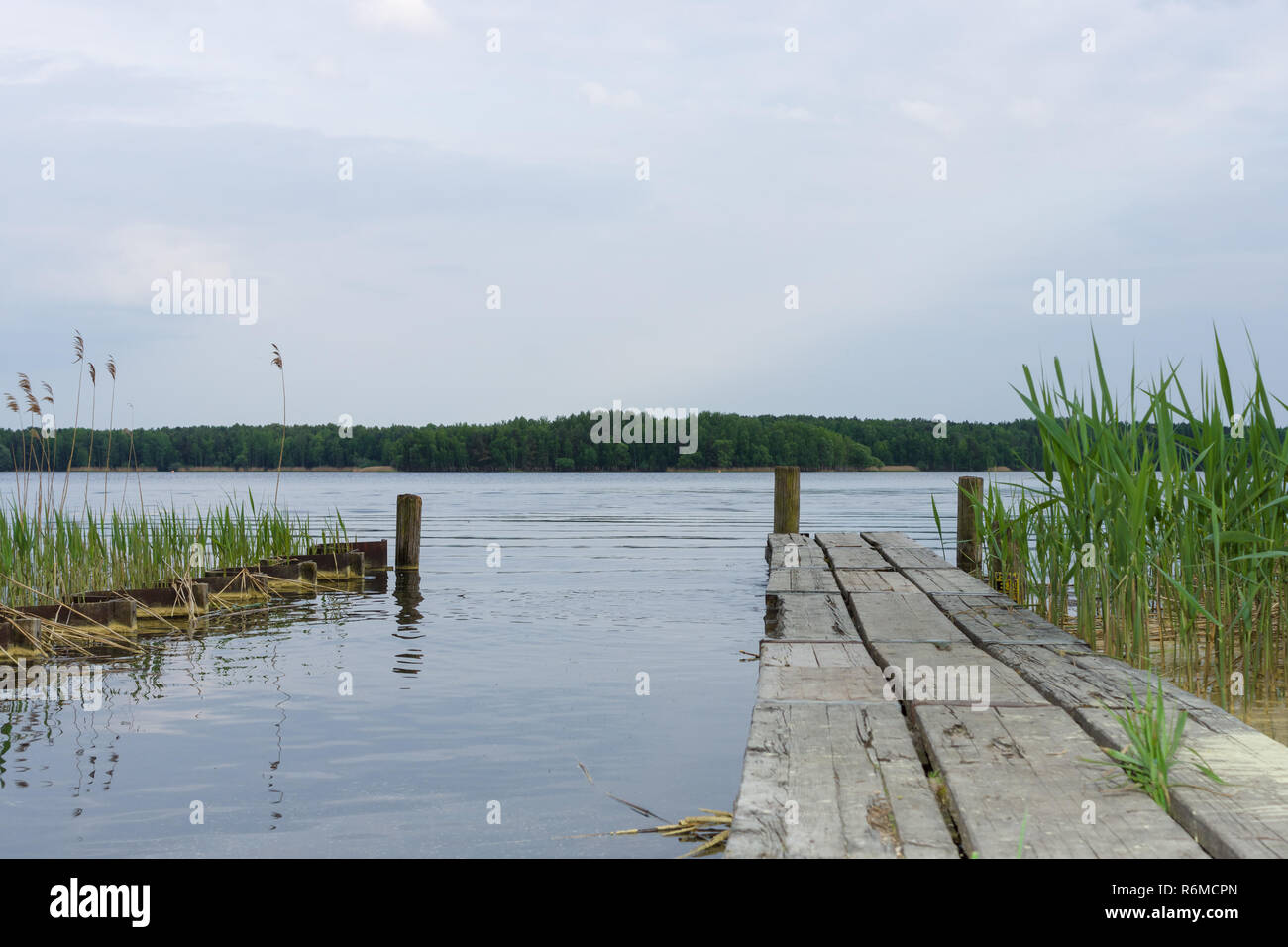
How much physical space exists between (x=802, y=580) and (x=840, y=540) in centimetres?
519

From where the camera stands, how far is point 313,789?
5.48m

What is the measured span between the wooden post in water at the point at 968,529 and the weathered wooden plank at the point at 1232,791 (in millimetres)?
8038

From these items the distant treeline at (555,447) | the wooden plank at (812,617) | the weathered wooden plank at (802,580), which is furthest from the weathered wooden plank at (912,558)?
the distant treeline at (555,447)

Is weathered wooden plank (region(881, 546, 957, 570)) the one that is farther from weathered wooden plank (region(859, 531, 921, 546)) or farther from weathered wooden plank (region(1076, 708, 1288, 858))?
weathered wooden plank (region(1076, 708, 1288, 858))

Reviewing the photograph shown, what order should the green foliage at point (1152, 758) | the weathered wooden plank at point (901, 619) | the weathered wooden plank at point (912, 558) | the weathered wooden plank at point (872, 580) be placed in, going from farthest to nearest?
the weathered wooden plank at point (912, 558) < the weathered wooden plank at point (872, 580) < the weathered wooden plank at point (901, 619) < the green foliage at point (1152, 758)

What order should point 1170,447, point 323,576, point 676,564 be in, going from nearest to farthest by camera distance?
1. point 1170,447
2. point 323,576
3. point 676,564

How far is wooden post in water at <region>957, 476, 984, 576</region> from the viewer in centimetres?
1291

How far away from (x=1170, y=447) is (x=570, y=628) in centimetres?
635

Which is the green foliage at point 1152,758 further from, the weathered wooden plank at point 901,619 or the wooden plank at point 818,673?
the weathered wooden plank at point 901,619

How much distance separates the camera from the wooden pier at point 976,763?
311 cm

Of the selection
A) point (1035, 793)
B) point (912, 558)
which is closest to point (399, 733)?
point (1035, 793)

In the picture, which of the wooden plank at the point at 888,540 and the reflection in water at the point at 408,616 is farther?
the wooden plank at the point at 888,540
